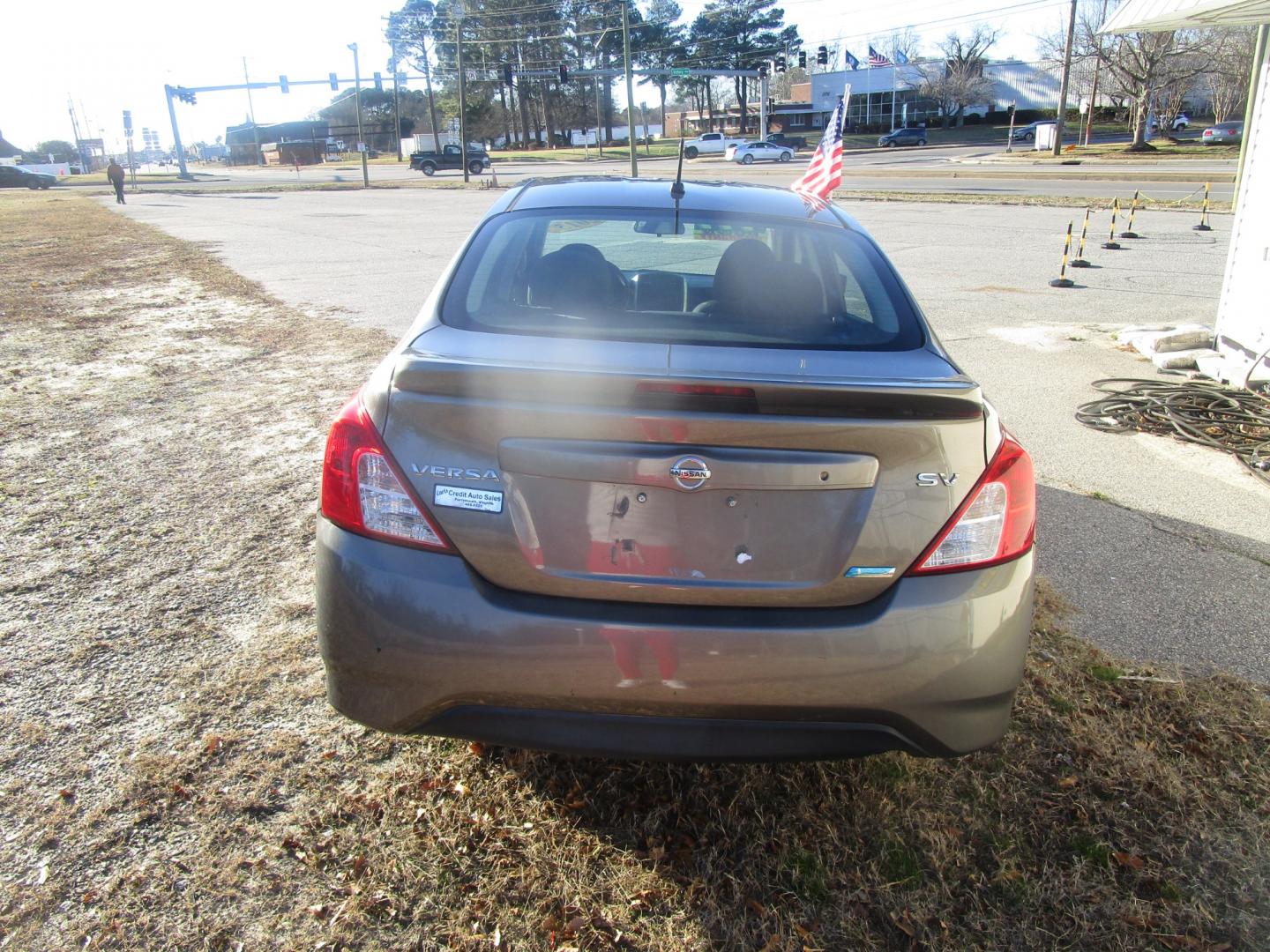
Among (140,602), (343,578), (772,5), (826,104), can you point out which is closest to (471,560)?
(343,578)

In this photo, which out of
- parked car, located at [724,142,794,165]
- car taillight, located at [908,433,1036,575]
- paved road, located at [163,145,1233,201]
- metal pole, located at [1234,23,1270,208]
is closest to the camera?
car taillight, located at [908,433,1036,575]

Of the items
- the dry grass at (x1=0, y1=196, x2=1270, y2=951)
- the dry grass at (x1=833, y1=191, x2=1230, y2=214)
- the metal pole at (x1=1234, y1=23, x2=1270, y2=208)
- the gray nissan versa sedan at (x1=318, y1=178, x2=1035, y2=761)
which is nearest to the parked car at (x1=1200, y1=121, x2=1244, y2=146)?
the dry grass at (x1=833, y1=191, x2=1230, y2=214)

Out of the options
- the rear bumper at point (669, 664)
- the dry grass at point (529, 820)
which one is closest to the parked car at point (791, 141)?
the dry grass at point (529, 820)

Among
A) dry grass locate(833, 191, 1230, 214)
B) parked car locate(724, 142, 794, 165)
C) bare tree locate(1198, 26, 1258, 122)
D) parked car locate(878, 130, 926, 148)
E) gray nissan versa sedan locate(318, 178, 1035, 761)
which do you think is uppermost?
bare tree locate(1198, 26, 1258, 122)

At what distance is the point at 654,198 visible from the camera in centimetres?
342

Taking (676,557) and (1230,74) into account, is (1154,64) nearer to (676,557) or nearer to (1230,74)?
(1230,74)

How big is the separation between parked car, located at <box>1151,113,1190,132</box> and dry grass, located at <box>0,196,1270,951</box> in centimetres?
6319

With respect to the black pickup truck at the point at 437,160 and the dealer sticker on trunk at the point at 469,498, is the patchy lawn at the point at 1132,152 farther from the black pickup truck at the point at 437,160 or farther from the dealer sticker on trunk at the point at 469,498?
the dealer sticker on trunk at the point at 469,498

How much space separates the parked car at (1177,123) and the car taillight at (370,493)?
6419 cm

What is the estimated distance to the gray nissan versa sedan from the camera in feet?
6.68

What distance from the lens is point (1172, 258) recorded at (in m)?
13.6

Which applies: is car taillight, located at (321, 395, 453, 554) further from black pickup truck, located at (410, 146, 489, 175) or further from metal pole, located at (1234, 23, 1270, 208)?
black pickup truck, located at (410, 146, 489, 175)

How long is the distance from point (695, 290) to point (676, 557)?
179cm

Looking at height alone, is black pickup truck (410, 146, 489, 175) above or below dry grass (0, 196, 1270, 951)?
above
